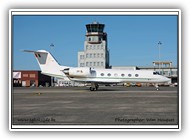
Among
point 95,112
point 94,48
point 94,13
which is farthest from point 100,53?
point 94,13

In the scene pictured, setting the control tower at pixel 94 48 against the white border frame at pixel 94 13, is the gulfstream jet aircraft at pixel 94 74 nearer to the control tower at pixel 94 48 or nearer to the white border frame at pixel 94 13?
the control tower at pixel 94 48

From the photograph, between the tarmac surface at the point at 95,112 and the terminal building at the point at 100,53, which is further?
the terminal building at the point at 100,53

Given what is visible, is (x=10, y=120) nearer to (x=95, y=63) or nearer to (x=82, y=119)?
(x=82, y=119)

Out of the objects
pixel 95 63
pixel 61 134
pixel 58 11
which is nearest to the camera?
pixel 61 134

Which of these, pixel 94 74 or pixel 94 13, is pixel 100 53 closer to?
pixel 94 74

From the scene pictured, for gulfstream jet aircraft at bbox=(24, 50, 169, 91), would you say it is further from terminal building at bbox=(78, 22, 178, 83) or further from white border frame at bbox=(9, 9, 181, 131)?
white border frame at bbox=(9, 9, 181, 131)

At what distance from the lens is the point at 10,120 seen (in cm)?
749

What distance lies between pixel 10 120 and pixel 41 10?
3252 millimetres

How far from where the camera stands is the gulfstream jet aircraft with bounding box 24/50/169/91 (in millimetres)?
30000

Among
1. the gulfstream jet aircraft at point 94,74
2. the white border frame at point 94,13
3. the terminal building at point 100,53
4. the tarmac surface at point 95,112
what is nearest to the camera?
the white border frame at point 94,13

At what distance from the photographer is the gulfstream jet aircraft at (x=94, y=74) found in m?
30.0

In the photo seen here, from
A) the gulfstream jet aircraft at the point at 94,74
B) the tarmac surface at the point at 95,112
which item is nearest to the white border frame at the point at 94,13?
the tarmac surface at the point at 95,112
